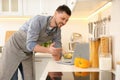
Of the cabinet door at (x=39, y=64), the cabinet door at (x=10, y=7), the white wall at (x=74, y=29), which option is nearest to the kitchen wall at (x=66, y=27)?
the white wall at (x=74, y=29)

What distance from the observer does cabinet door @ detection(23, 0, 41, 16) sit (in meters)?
3.21

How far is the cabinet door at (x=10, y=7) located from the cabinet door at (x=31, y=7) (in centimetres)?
7

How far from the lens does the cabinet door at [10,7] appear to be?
126 inches

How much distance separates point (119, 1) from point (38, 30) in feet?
2.29

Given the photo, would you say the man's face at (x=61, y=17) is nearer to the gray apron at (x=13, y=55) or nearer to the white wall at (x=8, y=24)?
the gray apron at (x=13, y=55)

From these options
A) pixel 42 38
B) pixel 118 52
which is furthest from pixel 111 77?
pixel 42 38

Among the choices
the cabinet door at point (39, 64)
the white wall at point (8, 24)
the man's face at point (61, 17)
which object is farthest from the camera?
the white wall at point (8, 24)

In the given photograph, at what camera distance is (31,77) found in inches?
90.4

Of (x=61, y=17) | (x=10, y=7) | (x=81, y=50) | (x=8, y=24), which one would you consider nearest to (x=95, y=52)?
(x=81, y=50)

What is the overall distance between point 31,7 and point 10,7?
0.29 m

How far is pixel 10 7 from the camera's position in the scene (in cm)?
323

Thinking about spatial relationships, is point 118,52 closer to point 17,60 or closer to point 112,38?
point 112,38

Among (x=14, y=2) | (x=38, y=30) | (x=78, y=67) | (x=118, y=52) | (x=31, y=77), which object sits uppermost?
(x=14, y=2)

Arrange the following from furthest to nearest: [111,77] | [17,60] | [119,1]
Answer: [17,60] < [119,1] < [111,77]
